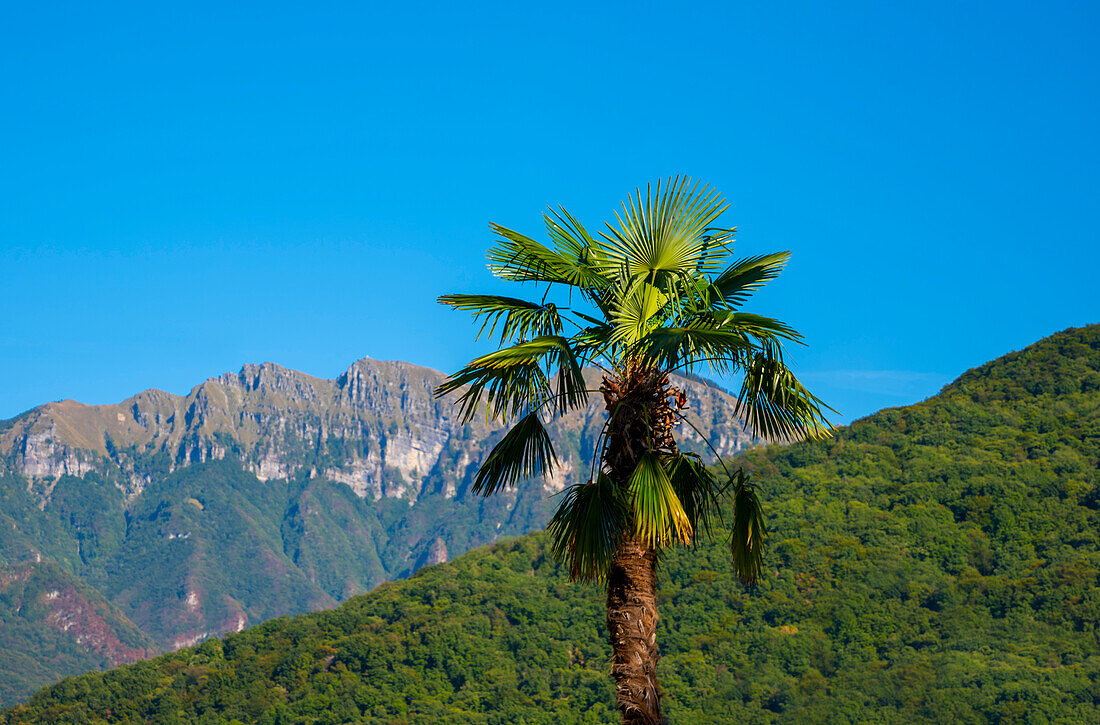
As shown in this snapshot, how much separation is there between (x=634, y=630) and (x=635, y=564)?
0.51 m

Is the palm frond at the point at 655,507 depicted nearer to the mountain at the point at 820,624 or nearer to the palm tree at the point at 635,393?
the palm tree at the point at 635,393

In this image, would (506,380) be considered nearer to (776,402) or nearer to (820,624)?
(776,402)

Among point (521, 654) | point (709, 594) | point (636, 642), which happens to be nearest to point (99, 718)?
point (521, 654)

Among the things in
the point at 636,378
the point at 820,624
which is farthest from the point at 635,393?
the point at 820,624

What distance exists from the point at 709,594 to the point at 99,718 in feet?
190

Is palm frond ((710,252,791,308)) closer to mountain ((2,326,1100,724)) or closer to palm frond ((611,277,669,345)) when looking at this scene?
palm frond ((611,277,669,345))

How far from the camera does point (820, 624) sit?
10250 cm

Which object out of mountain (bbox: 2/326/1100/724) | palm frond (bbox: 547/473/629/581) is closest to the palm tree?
palm frond (bbox: 547/473/629/581)

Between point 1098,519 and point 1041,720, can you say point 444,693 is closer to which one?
point 1041,720

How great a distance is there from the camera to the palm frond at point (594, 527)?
908cm

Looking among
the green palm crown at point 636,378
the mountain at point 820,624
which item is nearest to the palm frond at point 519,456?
the green palm crown at point 636,378

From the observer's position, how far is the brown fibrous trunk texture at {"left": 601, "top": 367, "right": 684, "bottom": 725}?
903 centimetres

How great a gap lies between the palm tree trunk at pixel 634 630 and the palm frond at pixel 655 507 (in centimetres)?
24

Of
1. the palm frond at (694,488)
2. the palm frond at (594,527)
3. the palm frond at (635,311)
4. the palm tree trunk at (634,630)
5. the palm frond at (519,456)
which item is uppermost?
the palm frond at (635,311)
